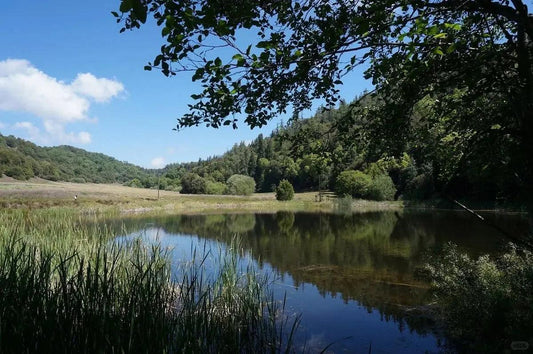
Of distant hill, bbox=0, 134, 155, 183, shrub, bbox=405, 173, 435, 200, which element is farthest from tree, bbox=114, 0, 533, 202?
distant hill, bbox=0, 134, 155, 183

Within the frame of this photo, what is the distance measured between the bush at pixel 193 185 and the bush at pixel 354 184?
39.7 meters

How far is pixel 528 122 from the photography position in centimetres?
296

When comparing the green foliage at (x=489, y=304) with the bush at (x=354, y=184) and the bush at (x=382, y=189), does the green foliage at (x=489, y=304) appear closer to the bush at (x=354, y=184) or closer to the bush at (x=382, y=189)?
the bush at (x=382, y=189)

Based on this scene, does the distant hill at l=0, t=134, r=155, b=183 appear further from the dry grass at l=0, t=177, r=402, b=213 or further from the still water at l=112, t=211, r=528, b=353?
the still water at l=112, t=211, r=528, b=353

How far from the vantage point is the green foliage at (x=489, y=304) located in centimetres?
534

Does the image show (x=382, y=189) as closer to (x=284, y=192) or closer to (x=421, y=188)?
(x=421, y=188)

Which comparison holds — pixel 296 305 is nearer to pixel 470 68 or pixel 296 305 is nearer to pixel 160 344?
pixel 160 344

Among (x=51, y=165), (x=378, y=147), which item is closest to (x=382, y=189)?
(x=378, y=147)

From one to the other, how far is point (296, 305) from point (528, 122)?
25.7ft

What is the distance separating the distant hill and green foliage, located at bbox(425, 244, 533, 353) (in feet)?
284

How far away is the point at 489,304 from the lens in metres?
6.14

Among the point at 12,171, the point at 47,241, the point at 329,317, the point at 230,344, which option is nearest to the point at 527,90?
the point at 230,344

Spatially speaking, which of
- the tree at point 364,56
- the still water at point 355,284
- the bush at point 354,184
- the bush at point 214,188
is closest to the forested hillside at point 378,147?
the tree at point 364,56

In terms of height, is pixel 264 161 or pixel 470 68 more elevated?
pixel 264 161
